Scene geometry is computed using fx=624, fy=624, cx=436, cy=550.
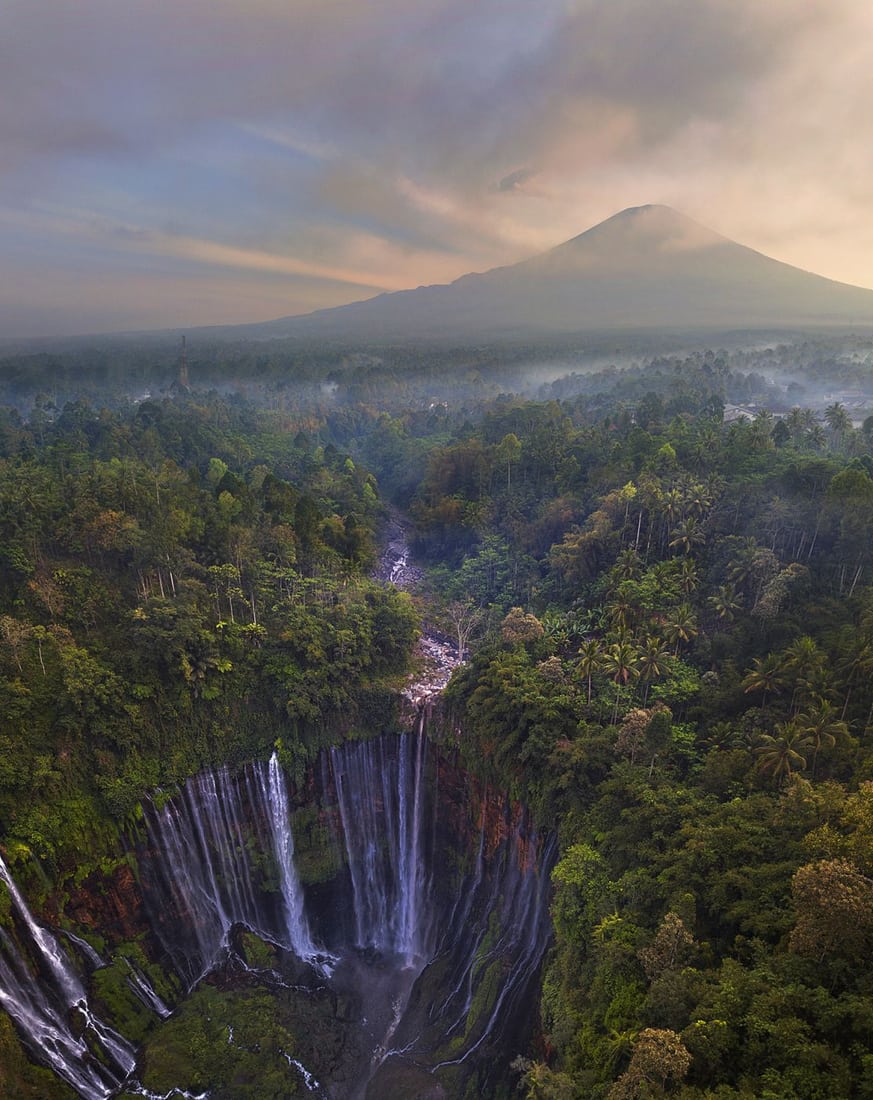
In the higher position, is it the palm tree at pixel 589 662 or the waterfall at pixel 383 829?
the palm tree at pixel 589 662

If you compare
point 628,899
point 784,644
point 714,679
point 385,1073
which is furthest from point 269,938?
point 784,644

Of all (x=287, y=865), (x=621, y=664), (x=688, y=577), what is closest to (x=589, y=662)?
(x=621, y=664)

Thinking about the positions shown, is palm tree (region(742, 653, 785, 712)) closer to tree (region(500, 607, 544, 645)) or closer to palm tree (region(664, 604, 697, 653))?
palm tree (region(664, 604, 697, 653))

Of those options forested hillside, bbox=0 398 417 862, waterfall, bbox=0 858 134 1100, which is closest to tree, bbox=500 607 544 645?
forested hillside, bbox=0 398 417 862

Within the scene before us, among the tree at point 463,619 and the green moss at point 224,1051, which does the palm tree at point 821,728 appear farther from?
the green moss at point 224,1051

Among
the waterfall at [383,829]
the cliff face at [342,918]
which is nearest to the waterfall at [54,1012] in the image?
the cliff face at [342,918]
